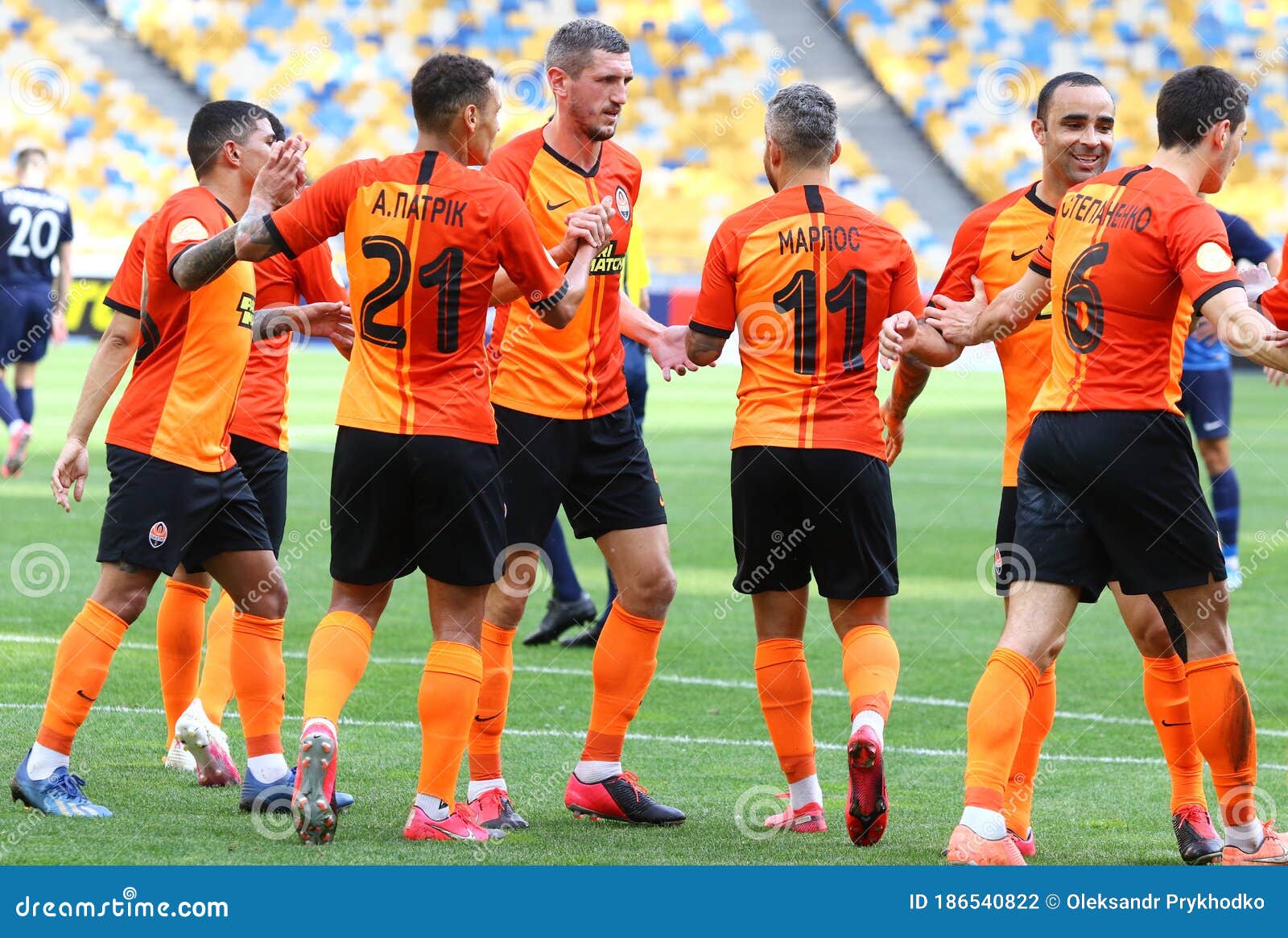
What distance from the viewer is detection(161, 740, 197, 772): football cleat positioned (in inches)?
216

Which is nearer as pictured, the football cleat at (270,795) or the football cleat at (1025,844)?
the football cleat at (1025,844)

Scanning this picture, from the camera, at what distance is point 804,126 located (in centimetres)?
492

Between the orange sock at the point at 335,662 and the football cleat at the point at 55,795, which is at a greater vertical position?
the orange sock at the point at 335,662

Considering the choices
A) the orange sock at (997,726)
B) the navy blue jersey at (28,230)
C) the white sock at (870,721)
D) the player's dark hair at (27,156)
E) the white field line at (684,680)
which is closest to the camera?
the orange sock at (997,726)

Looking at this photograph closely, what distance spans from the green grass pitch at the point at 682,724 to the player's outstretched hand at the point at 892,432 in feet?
3.72

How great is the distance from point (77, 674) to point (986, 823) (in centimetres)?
258

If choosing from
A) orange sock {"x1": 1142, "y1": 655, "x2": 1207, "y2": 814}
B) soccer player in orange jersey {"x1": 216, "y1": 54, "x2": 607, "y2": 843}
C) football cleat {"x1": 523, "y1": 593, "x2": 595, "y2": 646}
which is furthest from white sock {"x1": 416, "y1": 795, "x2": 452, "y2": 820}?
football cleat {"x1": 523, "y1": 593, "x2": 595, "y2": 646}

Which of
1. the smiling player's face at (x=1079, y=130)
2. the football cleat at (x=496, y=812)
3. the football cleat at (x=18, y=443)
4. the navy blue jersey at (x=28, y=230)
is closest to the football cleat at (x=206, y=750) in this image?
the football cleat at (x=496, y=812)

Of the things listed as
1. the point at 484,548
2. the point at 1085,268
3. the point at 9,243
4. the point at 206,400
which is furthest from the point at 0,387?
the point at 1085,268

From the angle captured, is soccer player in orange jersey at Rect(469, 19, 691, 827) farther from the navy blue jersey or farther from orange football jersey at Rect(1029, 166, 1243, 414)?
the navy blue jersey

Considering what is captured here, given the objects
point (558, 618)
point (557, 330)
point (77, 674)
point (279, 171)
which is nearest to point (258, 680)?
point (77, 674)

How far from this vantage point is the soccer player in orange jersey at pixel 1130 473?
14.1ft

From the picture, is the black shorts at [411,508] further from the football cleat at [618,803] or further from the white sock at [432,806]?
the football cleat at [618,803]

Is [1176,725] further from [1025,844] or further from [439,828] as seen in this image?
[439,828]
